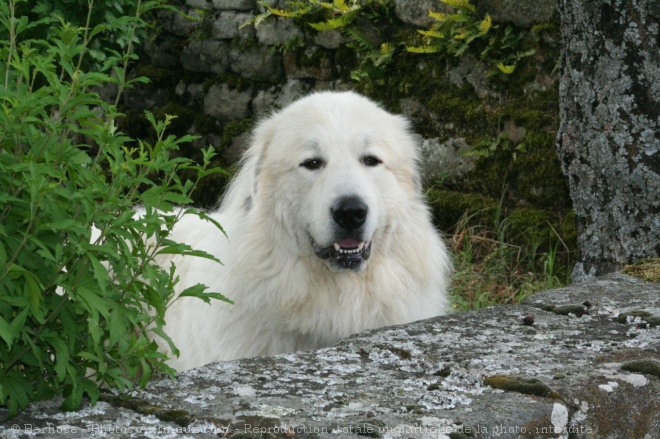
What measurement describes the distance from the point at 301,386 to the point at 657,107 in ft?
8.59

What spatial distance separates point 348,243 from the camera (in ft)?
12.0

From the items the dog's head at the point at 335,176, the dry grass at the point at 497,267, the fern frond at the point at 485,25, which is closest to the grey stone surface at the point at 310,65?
the fern frond at the point at 485,25

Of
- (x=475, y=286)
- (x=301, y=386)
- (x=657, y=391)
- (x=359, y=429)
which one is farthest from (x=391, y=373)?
(x=475, y=286)

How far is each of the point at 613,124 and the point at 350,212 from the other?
4.63 feet

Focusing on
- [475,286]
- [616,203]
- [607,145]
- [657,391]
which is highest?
[607,145]

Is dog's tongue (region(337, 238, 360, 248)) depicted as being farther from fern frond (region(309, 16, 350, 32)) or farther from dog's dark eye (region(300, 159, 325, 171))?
fern frond (region(309, 16, 350, 32))

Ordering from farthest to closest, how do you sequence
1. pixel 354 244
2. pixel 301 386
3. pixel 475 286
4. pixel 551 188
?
pixel 551 188 < pixel 475 286 < pixel 354 244 < pixel 301 386

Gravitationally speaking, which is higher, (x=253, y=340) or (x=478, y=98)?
(x=478, y=98)

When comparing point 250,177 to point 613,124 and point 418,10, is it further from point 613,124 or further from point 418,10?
point 418,10

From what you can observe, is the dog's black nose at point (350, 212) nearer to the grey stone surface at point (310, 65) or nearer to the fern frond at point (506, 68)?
the fern frond at point (506, 68)

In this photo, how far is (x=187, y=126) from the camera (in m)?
7.95

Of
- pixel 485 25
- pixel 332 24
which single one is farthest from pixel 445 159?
pixel 332 24

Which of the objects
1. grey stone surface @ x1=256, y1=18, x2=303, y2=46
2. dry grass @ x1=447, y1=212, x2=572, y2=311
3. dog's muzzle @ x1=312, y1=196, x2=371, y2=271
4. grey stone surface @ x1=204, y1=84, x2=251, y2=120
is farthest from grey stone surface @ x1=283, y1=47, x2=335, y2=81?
dog's muzzle @ x1=312, y1=196, x2=371, y2=271

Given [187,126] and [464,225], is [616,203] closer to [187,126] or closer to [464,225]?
[464,225]
